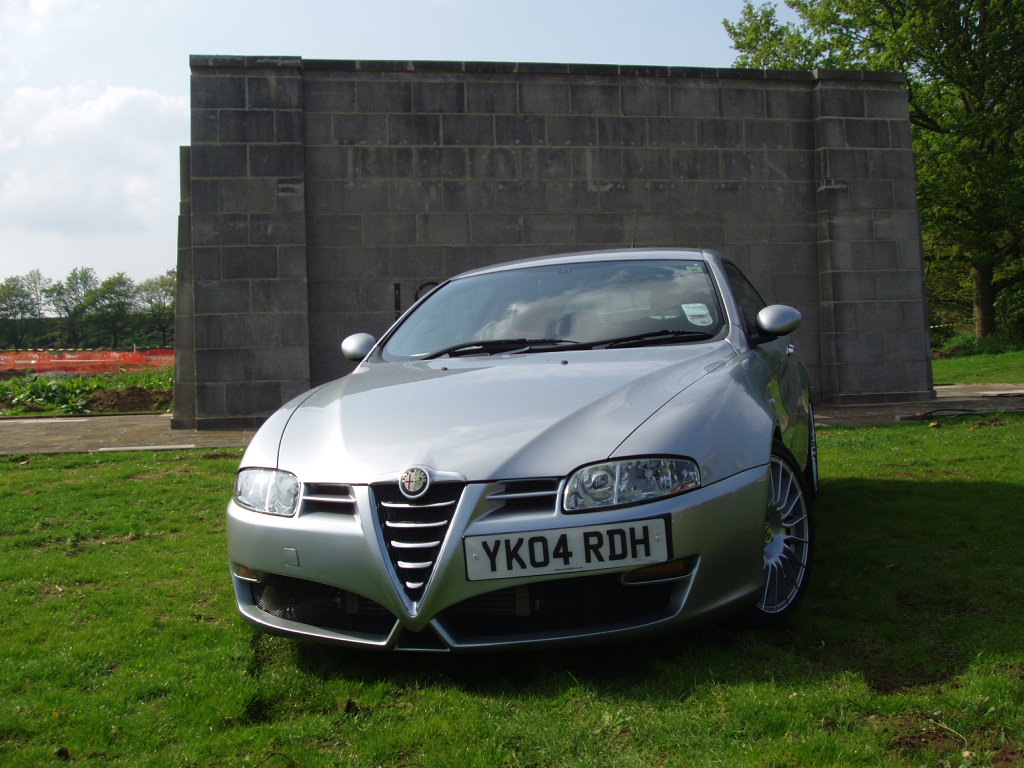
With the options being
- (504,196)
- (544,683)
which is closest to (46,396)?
(504,196)

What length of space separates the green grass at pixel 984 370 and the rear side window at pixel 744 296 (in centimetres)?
1262

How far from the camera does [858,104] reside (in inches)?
432

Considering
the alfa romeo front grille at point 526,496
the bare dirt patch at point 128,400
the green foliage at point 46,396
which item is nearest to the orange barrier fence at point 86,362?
the green foliage at point 46,396

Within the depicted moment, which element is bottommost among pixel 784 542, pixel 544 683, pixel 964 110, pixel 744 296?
pixel 544 683

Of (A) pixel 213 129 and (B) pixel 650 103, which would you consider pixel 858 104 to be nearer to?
(B) pixel 650 103

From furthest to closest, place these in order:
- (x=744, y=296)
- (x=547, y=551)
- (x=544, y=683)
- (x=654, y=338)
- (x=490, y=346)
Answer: (x=744, y=296) → (x=490, y=346) → (x=654, y=338) → (x=544, y=683) → (x=547, y=551)

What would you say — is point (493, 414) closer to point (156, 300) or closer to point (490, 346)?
point (490, 346)

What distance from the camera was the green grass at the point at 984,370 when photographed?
16969 mm

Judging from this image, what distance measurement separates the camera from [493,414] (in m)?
2.88

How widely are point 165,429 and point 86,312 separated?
11258 cm

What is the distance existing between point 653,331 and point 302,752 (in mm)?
2139

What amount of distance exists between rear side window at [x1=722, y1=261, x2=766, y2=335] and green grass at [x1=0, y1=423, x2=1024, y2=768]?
1117mm

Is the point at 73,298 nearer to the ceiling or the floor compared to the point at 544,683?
nearer to the ceiling

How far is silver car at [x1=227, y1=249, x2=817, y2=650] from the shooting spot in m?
2.57
